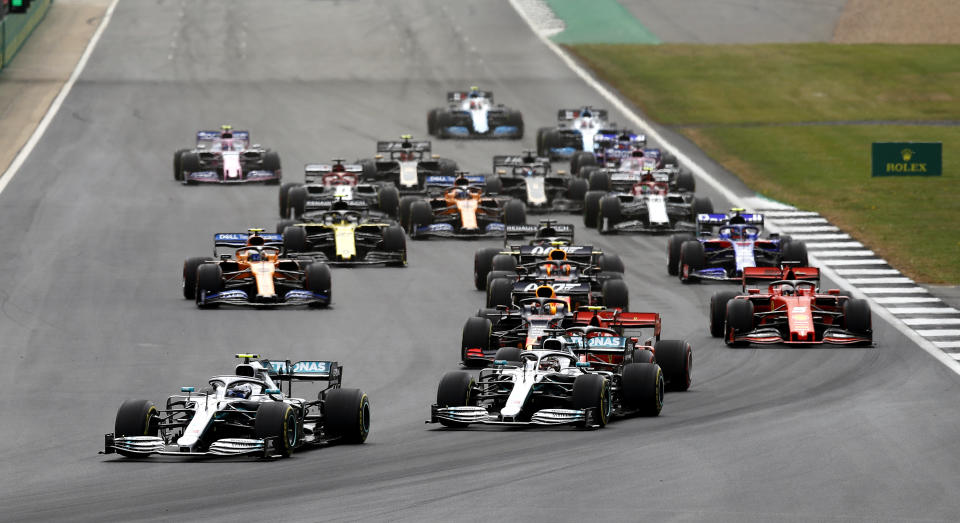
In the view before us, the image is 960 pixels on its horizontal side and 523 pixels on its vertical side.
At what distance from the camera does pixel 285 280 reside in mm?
46562

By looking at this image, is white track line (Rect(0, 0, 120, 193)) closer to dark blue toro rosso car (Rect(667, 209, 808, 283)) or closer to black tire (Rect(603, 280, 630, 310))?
dark blue toro rosso car (Rect(667, 209, 808, 283))

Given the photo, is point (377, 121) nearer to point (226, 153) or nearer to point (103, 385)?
point (226, 153)

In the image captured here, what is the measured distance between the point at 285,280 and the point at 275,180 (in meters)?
21.8

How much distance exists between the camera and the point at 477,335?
123 feet

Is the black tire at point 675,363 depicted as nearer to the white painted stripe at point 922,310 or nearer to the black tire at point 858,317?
the black tire at point 858,317

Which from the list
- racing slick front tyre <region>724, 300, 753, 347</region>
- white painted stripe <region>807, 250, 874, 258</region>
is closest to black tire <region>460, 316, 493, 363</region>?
racing slick front tyre <region>724, 300, 753, 347</region>

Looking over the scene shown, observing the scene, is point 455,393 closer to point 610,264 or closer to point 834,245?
point 610,264

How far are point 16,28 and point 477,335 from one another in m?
63.3

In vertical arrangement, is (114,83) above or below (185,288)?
above

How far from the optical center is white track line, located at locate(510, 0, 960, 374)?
42219mm

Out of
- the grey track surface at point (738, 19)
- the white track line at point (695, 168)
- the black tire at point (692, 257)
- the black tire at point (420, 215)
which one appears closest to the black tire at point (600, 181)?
the white track line at point (695, 168)

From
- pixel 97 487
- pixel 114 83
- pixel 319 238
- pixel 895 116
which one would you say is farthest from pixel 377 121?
pixel 97 487

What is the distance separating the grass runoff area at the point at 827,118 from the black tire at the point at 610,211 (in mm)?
7698

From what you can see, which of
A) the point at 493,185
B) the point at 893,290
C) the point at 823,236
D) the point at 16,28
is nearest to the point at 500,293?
the point at 893,290
